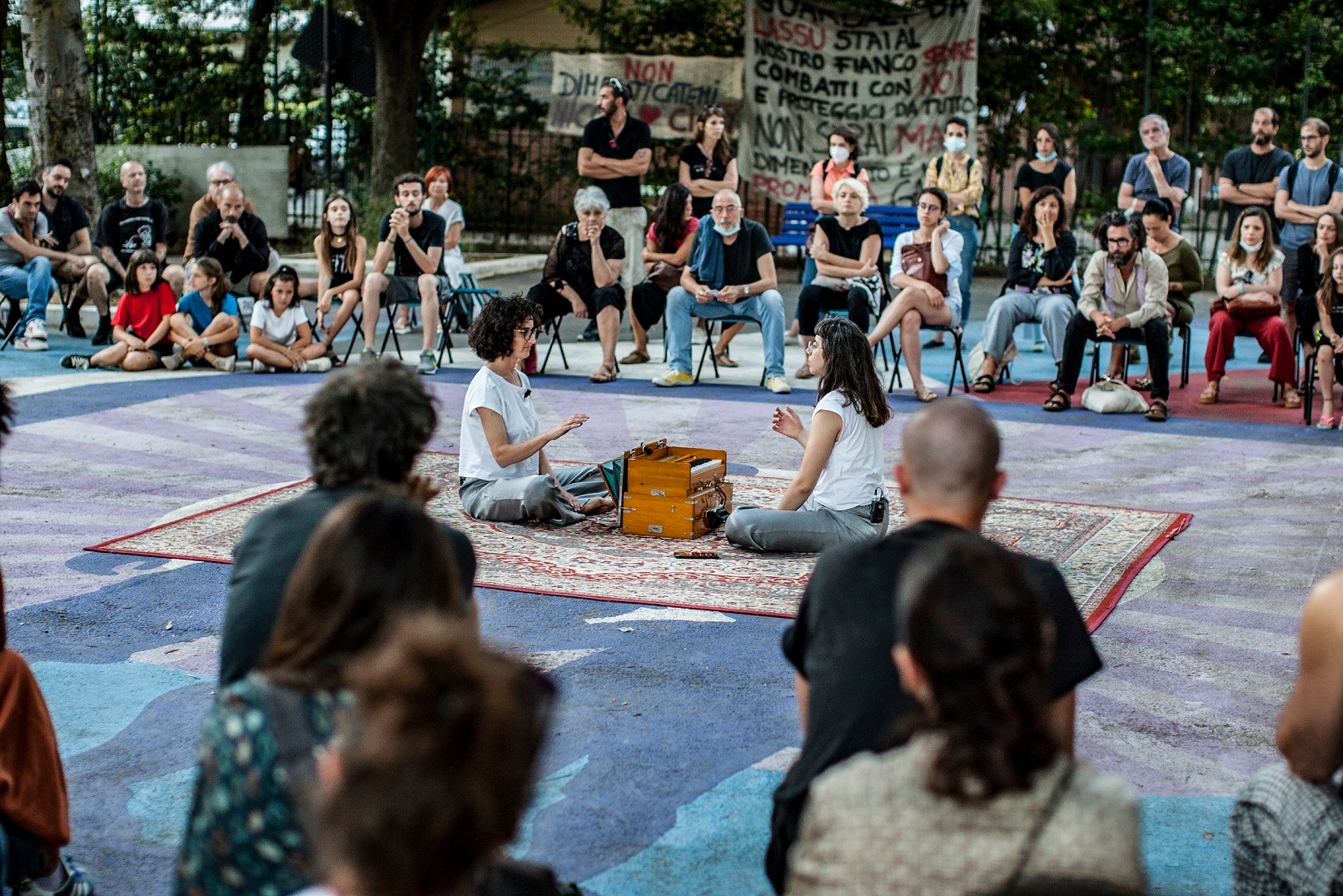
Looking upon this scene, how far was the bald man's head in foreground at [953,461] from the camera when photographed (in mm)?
2811

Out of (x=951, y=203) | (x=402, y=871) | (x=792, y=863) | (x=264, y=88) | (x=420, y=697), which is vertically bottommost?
(x=792, y=863)

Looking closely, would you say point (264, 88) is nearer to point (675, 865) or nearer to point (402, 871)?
point (675, 865)

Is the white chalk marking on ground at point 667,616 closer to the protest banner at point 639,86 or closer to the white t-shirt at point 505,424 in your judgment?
the white t-shirt at point 505,424

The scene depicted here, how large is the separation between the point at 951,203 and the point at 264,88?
1171cm

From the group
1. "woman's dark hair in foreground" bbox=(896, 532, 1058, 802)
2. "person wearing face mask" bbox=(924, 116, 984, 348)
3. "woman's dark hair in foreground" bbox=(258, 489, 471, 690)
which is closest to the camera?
"woman's dark hair in foreground" bbox=(896, 532, 1058, 802)

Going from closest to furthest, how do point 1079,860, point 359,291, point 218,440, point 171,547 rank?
1. point 1079,860
2. point 171,547
3. point 218,440
4. point 359,291

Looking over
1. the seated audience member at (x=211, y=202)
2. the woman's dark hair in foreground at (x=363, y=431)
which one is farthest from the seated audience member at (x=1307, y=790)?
the seated audience member at (x=211, y=202)

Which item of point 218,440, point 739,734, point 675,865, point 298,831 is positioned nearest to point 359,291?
point 218,440

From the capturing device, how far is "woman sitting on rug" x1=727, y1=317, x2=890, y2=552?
6.12 meters

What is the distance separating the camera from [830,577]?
9.34 feet

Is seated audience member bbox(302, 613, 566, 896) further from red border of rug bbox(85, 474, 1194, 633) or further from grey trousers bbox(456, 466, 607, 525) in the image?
grey trousers bbox(456, 466, 607, 525)

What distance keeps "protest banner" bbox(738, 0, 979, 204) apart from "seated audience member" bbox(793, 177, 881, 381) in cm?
608

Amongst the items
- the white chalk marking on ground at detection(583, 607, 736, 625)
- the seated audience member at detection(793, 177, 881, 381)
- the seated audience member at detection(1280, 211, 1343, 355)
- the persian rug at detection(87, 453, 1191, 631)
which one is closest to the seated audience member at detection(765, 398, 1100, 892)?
the white chalk marking on ground at detection(583, 607, 736, 625)

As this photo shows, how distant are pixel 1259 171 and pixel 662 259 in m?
5.47
